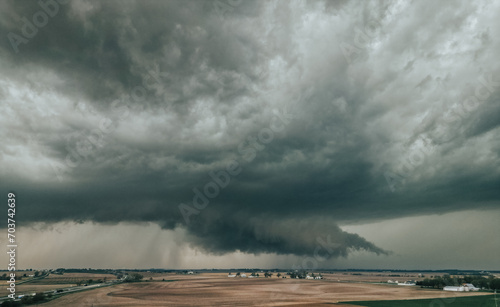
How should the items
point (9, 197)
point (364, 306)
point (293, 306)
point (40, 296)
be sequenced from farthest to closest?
point (40, 296) → point (364, 306) → point (293, 306) → point (9, 197)

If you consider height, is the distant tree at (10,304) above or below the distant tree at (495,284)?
above

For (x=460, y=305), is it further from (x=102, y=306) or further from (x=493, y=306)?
(x=102, y=306)

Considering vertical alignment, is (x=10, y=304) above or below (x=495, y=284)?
above

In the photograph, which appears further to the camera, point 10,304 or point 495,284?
point 495,284

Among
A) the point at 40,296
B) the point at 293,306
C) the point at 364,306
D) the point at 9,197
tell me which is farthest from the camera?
the point at 40,296

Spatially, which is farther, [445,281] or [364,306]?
[445,281]

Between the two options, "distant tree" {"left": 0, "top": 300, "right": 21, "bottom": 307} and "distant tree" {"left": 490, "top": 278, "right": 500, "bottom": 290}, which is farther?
"distant tree" {"left": 490, "top": 278, "right": 500, "bottom": 290}

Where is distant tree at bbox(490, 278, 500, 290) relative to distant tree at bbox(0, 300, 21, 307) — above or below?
below

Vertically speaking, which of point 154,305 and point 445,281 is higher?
point 154,305

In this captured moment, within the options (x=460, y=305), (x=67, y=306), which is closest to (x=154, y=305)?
(x=67, y=306)

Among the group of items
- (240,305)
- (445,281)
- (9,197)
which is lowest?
(445,281)

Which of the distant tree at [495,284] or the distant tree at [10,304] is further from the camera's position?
the distant tree at [495,284]
